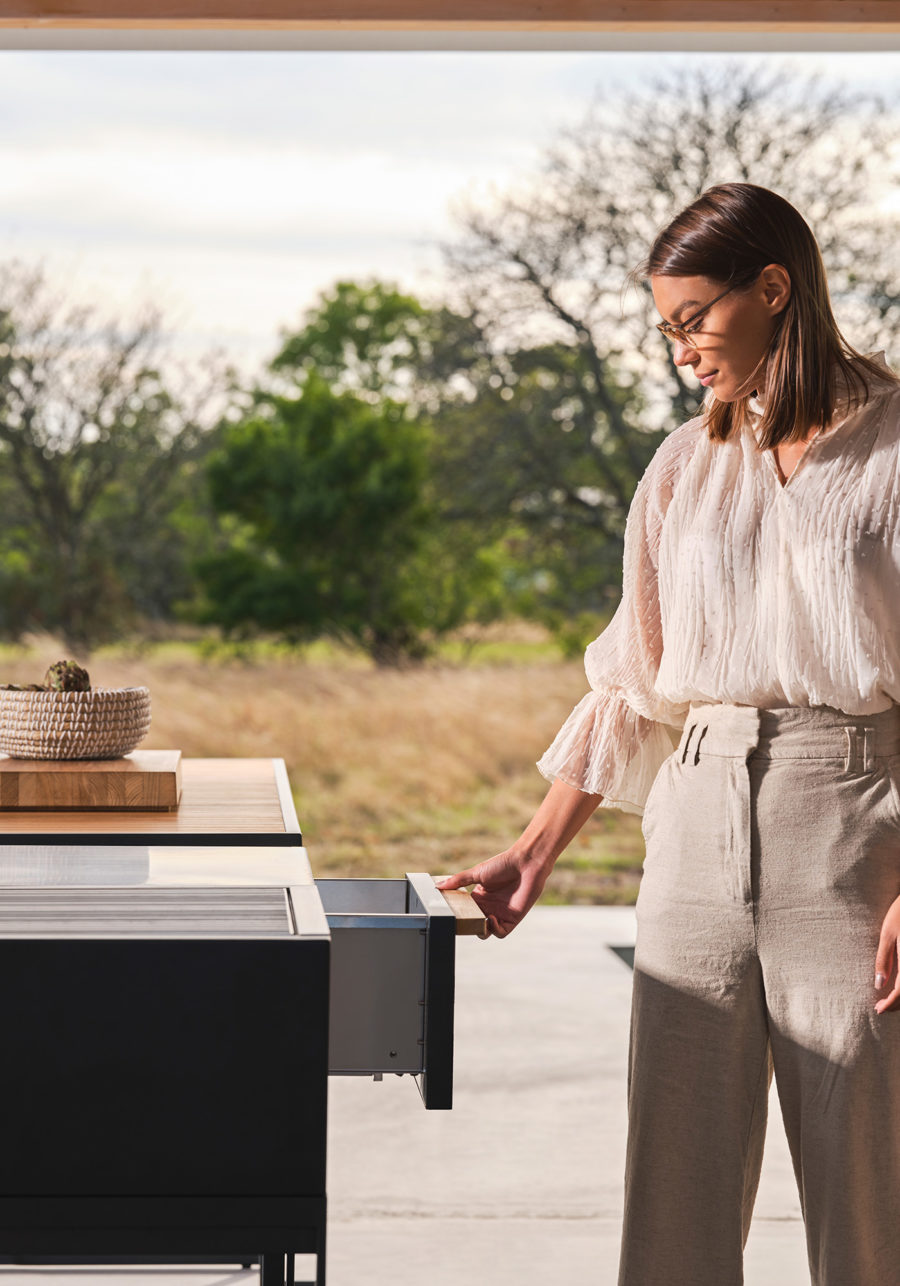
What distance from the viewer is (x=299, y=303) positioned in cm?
683

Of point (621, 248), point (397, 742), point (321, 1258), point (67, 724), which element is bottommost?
point (397, 742)

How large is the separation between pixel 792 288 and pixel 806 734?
1.47ft

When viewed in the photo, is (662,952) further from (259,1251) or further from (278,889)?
(259,1251)

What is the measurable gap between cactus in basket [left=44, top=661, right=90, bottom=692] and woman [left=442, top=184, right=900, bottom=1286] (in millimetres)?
813

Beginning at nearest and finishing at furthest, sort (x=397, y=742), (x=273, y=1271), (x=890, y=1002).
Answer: (x=890, y=1002) → (x=273, y=1271) → (x=397, y=742)

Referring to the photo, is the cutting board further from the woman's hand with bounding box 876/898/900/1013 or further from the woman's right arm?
the woman's hand with bounding box 876/898/900/1013

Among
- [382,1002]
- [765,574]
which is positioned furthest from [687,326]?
[382,1002]

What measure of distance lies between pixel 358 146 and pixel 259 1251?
6.24m

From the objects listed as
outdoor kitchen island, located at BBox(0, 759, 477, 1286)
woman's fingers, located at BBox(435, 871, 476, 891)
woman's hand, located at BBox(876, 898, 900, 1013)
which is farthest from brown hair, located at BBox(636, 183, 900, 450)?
outdoor kitchen island, located at BBox(0, 759, 477, 1286)

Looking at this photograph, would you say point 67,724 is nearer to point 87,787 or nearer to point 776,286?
point 87,787

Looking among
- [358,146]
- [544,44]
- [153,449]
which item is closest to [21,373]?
[153,449]

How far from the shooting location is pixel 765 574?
1470mm

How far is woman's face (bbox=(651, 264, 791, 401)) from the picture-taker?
4.82ft

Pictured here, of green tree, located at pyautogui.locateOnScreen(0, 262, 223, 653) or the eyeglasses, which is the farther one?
green tree, located at pyautogui.locateOnScreen(0, 262, 223, 653)
